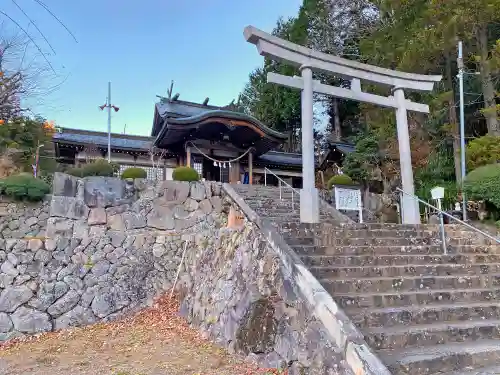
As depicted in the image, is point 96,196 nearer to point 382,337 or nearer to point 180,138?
point 180,138

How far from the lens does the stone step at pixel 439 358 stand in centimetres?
320

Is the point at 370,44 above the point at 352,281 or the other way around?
above

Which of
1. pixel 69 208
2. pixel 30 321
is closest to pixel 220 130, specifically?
pixel 69 208

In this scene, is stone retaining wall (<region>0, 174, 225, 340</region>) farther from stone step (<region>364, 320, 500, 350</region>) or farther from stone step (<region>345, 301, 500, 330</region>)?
stone step (<region>364, 320, 500, 350</region>)

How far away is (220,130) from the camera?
1592 cm

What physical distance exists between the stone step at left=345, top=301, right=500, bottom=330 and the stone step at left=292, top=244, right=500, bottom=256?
1.33m

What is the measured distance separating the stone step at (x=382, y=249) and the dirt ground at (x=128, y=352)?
180 cm

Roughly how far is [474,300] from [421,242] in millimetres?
1805

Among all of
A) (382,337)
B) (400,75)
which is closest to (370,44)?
(400,75)

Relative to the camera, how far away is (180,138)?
51.8 ft

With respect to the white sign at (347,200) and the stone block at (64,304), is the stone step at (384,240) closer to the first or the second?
the white sign at (347,200)

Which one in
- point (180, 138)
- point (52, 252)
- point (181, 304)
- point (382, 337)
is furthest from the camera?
point (180, 138)

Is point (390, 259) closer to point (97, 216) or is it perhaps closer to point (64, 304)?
point (64, 304)

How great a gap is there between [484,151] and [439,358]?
Result: 25.3 ft
